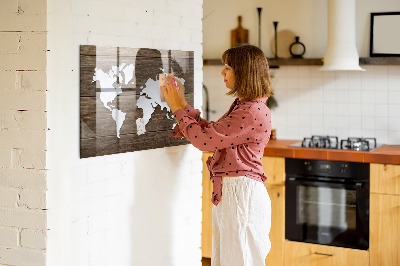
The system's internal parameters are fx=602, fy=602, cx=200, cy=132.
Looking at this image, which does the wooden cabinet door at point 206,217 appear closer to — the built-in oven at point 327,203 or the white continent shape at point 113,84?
the built-in oven at point 327,203

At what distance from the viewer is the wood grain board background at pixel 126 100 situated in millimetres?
2484

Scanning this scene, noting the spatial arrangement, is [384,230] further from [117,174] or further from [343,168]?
[117,174]

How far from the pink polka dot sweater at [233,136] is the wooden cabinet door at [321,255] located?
5.57 ft

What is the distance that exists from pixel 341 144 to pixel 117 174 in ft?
7.41

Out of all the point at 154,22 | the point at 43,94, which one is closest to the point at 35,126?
the point at 43,94

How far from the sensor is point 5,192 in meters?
2.41

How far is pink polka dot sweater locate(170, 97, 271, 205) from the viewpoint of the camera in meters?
2.73

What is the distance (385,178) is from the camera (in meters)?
4.11

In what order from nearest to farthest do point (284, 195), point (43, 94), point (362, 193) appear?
point (43, 94) < point (362, 193) < point (284, 195)

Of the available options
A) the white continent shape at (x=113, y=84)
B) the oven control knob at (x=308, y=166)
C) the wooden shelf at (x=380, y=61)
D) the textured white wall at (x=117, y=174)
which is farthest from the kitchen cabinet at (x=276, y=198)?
the white continent shape at (x=113, y=84)

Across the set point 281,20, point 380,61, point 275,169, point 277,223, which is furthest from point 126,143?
point 281,20

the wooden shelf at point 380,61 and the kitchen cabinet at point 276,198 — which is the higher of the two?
the wooden shelf at point 380,61

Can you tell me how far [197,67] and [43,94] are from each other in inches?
43.1

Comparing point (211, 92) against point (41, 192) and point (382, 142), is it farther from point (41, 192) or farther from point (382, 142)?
point (41, 192)
